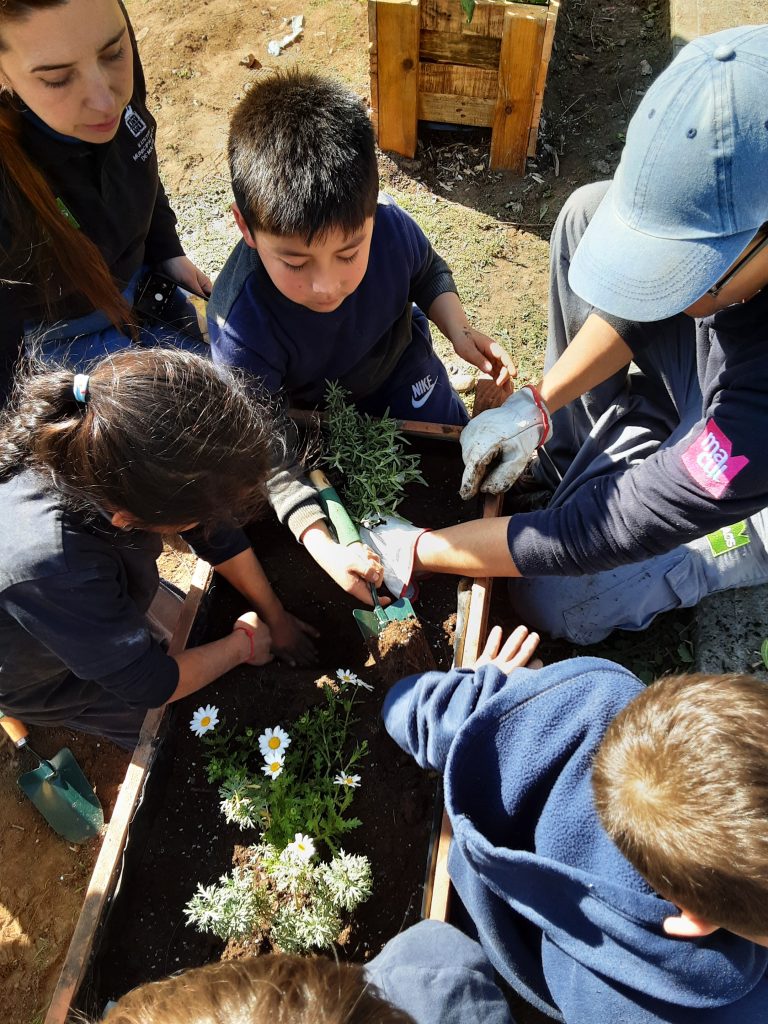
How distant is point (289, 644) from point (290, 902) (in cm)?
67

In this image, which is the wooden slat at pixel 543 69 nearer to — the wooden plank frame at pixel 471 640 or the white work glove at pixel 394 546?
the wooden plank frame at pixel 471 640

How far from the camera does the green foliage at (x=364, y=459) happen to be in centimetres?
213

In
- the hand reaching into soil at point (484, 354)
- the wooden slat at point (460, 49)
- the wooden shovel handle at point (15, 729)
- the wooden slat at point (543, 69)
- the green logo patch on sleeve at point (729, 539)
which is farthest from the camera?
the wooden slat at point (460, 49)

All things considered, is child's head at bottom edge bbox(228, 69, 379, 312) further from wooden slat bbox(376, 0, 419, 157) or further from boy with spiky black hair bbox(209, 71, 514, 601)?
wooden slat bbox(376, 0, 419, 157)

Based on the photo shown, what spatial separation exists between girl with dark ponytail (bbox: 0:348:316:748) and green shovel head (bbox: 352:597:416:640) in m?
0.51

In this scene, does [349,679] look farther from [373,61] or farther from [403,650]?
[373,61]

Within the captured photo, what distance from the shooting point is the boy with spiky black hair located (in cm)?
173

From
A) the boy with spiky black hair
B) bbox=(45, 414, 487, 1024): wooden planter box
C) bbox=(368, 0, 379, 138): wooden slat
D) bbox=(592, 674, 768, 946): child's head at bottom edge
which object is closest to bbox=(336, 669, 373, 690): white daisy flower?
bbox=(45, 414, 487, 1024): wooden planter box

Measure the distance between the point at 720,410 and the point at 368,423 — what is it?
3.23 feet

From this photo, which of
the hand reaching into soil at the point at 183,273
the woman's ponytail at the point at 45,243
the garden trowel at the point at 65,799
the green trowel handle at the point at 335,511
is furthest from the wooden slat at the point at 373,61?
the garden trowel at the point at 65,799

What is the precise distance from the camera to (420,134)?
13.0ft

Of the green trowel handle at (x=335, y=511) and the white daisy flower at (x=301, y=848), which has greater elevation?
the green trowel handle at (x=335, y=511)

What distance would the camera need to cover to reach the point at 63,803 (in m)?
2.45

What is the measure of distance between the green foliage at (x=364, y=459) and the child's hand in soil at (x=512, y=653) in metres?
0.52
